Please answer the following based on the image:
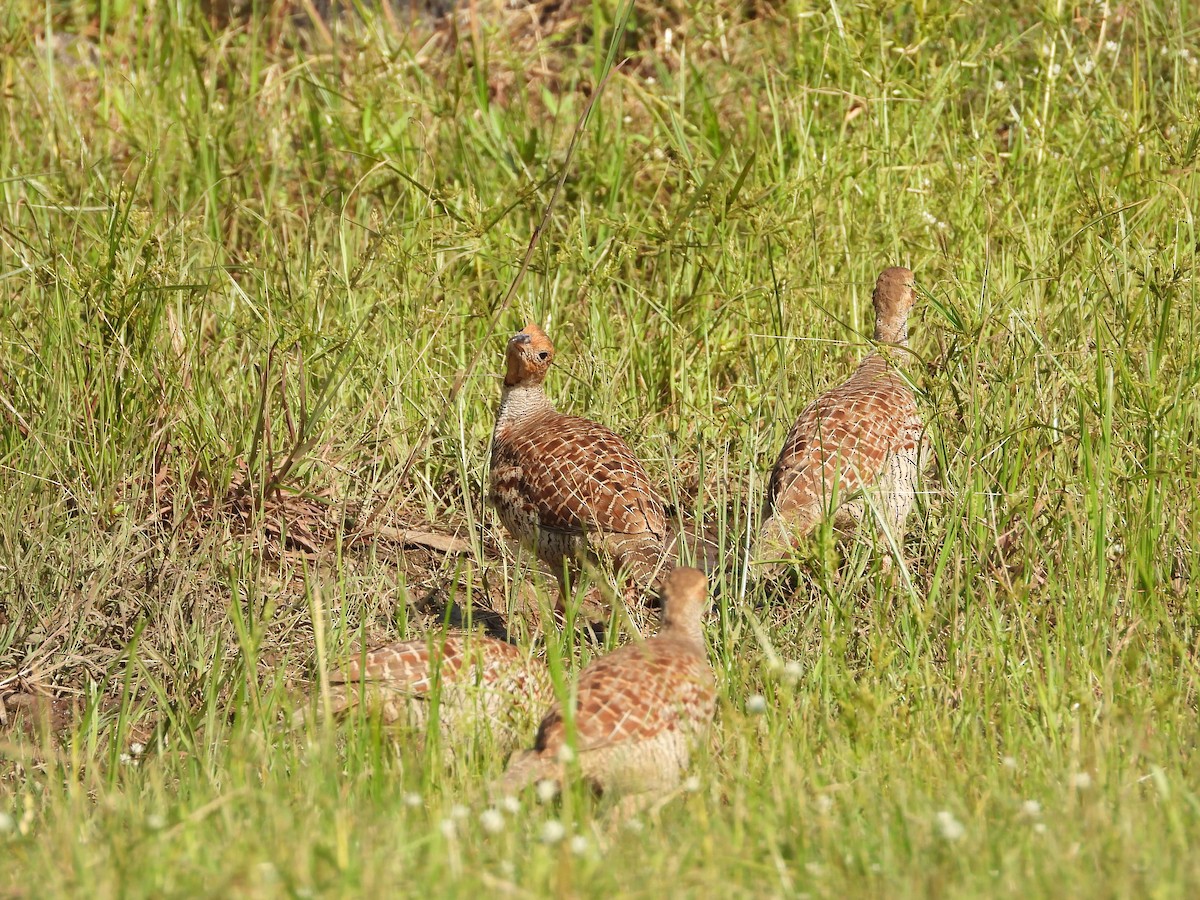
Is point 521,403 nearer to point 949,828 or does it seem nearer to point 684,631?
point 684,631

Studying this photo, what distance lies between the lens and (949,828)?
122 inches

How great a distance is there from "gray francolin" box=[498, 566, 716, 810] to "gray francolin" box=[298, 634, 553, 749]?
34 cm

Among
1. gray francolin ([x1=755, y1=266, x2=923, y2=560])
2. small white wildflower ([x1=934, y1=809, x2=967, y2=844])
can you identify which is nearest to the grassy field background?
small white wildflower ([x1=934, y1=809, x2=967, y2=844])

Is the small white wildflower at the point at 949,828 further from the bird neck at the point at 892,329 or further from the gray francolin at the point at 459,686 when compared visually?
the bird neck at the point at 892,329

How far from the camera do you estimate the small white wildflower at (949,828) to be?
10.2ft

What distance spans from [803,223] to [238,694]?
3483mm

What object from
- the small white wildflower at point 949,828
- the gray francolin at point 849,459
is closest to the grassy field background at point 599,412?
the small white wildflower at point 949,828

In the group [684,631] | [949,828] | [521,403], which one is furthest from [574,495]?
[949,828]

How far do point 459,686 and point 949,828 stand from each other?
1939mm

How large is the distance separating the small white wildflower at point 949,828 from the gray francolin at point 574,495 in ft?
7.88

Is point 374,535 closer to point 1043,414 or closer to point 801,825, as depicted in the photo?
point 1043,414

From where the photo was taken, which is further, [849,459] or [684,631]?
[849,459]

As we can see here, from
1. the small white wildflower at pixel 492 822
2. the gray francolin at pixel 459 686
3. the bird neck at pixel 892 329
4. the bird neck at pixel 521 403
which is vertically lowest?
the gray francolin at pixel 459 686

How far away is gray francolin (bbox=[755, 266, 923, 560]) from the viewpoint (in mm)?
5734
